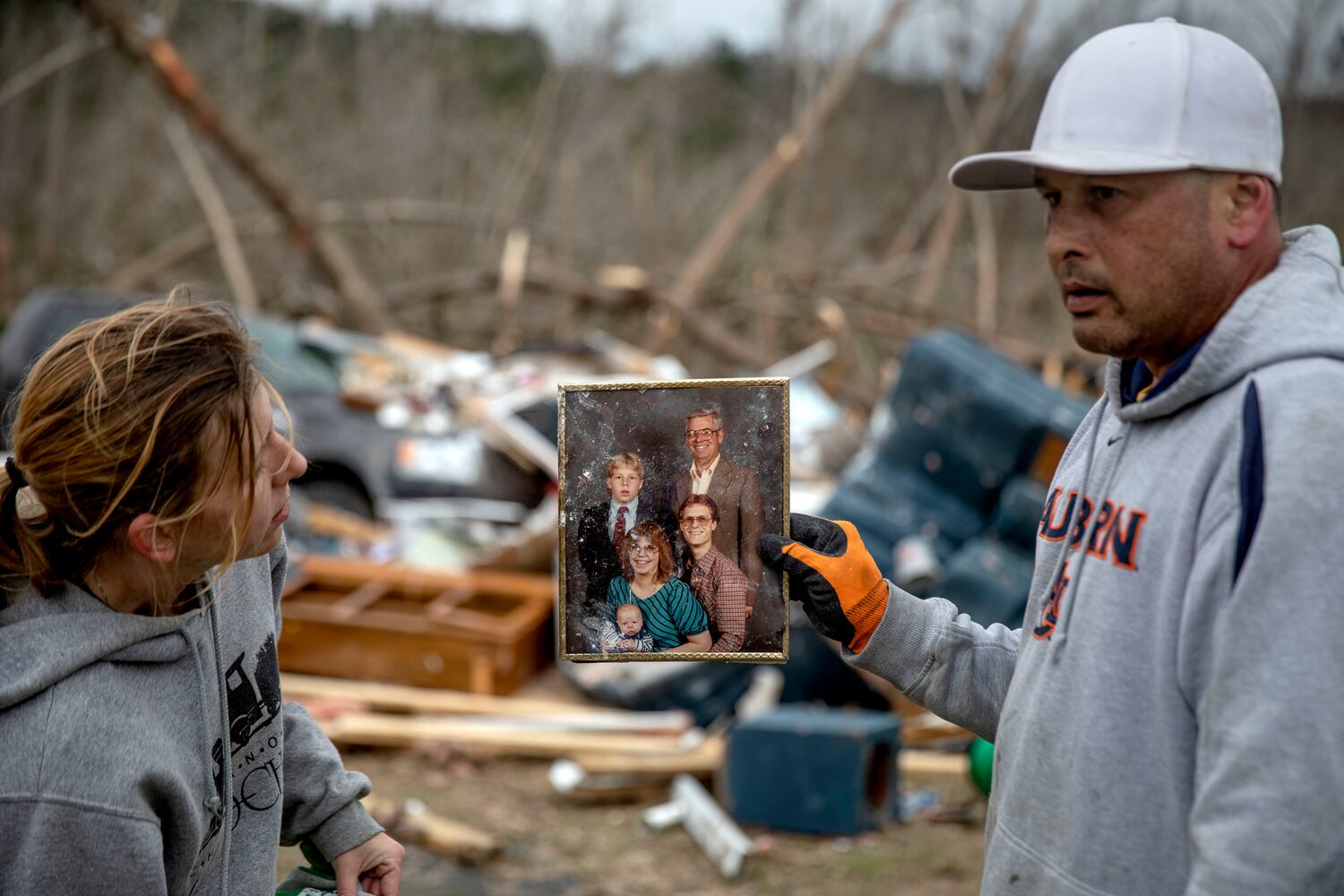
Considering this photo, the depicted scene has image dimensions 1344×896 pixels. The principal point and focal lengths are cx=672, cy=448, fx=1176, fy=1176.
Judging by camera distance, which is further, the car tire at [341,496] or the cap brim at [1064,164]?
the car tire at [341,496]

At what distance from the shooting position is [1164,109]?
1.64 m

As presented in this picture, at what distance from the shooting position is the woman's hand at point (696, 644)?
6.92ft

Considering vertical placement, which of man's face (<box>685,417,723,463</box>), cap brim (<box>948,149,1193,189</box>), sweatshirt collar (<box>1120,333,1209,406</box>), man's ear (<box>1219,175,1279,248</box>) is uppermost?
cap brim (<box>948,149,1193,189</box>)

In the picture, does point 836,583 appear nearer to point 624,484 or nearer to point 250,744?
point 624,484

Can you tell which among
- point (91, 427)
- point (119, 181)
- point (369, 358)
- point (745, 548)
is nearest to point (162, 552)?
point (91, 427)

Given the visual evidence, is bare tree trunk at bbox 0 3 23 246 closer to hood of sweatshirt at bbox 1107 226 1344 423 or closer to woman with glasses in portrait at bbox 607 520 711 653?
woman with glasses in portrait at bbox 607 520 711 653

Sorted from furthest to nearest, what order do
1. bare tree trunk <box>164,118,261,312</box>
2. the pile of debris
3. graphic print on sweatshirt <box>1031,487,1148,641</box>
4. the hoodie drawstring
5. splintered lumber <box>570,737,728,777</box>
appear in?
bare tree trunk <box>164,118,261,312</box> → splintered lumber <box>570,737,728,777</box> → the pile of debris → the hoodie drawstring → graphic print on sweatshirt <box>1031,487,1148,641</box>

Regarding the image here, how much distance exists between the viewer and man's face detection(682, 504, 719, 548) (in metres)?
2.12

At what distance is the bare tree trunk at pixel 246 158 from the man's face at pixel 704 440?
10.5 metres

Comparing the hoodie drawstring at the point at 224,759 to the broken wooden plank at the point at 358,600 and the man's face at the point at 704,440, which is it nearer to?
the man's face at the point at 704,440

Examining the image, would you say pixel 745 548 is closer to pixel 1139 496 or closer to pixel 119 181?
pixel 1139 496

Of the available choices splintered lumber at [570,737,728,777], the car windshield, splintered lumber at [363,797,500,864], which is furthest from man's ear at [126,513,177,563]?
the car windshield

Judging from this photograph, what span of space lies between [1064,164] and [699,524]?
867mm

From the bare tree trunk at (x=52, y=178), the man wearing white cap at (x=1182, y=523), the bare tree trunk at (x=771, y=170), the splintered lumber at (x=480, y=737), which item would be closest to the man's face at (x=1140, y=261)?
the man wearing white cap at (x=1182, y=523)
